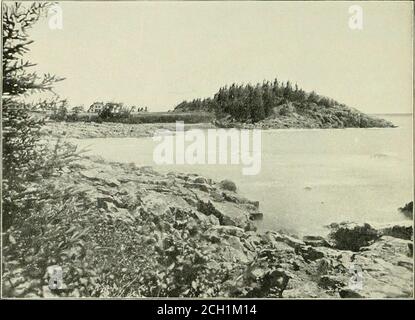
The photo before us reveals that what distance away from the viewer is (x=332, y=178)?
1.42 metres

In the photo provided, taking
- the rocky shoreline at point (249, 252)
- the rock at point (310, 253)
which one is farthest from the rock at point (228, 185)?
the rock at point (310, 253)

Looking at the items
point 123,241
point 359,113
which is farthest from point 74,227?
point 359,113

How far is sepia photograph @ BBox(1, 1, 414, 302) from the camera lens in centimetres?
143

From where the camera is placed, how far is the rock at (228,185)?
1438 mm

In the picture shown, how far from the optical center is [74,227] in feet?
4.73

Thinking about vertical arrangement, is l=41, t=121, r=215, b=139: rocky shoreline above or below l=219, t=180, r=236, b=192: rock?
above

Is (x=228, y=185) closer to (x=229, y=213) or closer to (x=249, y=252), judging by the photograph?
(x=229, y=213)

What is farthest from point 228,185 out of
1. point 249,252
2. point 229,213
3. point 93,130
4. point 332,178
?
point 93,130

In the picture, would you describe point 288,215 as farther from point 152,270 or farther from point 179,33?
point 179,33

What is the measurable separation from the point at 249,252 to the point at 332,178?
0.35 m

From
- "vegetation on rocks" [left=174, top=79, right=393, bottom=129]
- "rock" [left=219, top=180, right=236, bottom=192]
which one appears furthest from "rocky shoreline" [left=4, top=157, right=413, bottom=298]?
"vegetation on rocks" [left=174, top=79, right=393, bottom=129]

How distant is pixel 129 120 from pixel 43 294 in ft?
2.01

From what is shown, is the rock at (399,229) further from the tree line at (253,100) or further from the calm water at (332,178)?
the tree line at (253,100)

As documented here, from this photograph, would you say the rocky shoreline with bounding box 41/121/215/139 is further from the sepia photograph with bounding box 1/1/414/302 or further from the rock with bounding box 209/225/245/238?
the rock with bounding box 209/225/245/238
